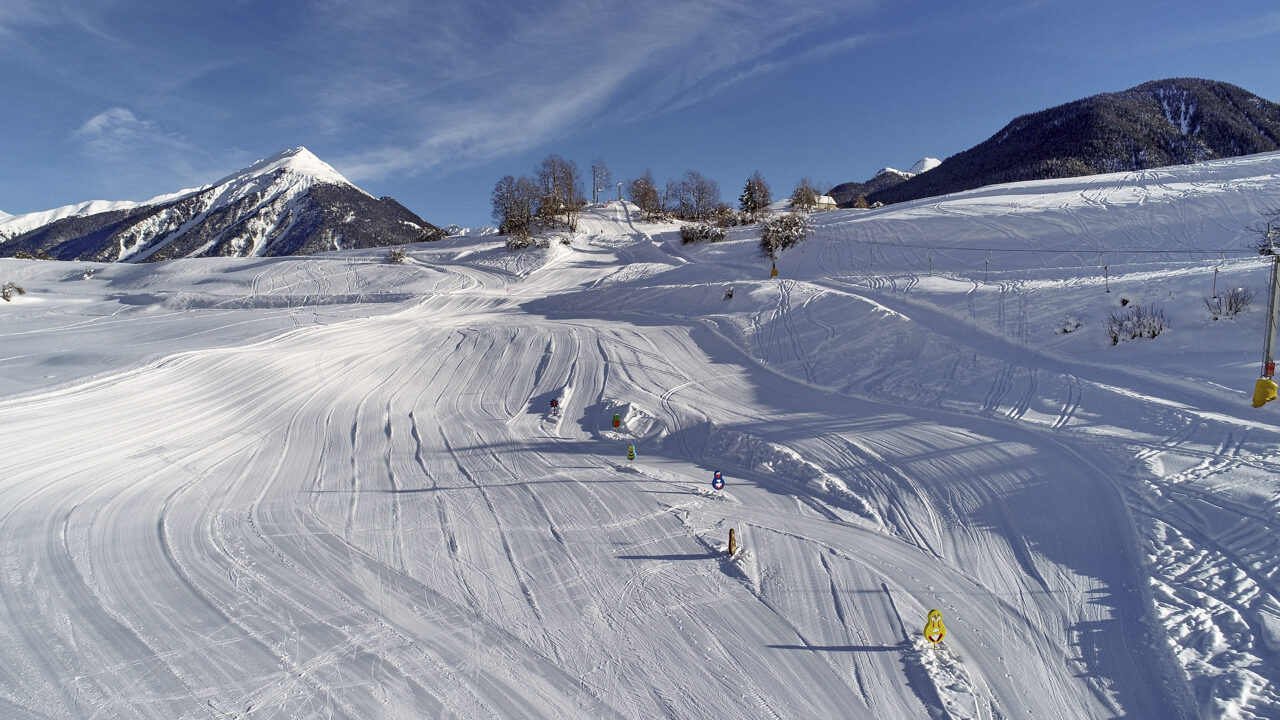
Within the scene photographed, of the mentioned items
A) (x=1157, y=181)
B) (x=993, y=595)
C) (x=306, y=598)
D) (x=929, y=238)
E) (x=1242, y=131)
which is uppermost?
(x=1242, y=131)

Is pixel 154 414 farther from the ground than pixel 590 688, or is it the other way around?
pixel 154 414

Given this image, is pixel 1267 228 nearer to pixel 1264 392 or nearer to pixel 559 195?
pixel 1264 392

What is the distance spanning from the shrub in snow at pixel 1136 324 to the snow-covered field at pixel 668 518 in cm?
27

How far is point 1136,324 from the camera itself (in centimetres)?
1159

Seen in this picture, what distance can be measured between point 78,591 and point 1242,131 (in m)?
125

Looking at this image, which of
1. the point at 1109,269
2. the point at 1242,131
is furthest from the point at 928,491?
the point at 1242,131

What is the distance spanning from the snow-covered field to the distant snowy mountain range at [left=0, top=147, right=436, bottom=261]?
112759mm

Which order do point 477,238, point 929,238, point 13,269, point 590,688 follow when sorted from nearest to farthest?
point 590,688 < point 929,238 < point 13,269 < point 477,238

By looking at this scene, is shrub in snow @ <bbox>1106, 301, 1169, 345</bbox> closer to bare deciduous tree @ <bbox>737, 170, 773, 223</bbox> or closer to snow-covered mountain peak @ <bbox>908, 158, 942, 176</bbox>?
bare deciduous tree @ <bbox>737, 170, 773, 223</bbox>

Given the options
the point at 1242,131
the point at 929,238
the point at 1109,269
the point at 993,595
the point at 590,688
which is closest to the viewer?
the point at 590,688

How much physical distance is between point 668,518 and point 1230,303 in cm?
1291

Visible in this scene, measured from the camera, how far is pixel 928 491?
23.9 ft

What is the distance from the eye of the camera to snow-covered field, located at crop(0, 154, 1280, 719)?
445 cm

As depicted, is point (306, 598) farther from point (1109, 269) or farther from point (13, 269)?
point (13, 269)
